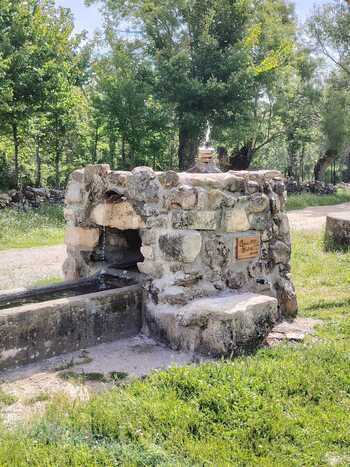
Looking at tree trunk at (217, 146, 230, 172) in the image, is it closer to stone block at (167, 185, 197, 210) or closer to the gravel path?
the gravel path

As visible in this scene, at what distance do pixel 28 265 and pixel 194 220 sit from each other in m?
4.81

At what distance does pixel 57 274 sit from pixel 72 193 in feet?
8.99

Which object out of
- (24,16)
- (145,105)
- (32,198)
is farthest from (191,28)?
(32,198)

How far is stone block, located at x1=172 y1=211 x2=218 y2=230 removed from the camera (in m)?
4.47

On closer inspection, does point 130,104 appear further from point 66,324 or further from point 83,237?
point 66,324

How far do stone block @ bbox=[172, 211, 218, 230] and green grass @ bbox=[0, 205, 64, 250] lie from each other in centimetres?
644

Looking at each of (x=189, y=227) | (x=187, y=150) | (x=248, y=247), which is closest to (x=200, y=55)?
(x=187, y=150)

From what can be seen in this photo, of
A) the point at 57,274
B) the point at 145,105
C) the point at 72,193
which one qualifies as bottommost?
the point at 57,274

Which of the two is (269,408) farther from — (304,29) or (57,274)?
(304,29)

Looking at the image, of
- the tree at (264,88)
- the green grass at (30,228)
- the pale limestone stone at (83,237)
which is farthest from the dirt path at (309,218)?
the pale limestone stone at (83,237)

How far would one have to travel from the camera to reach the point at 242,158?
23.3m

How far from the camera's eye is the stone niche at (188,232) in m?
4.47

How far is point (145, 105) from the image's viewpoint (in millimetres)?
16750

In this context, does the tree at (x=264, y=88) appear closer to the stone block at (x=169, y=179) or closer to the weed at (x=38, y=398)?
the stone block at (x=169, y=179)
